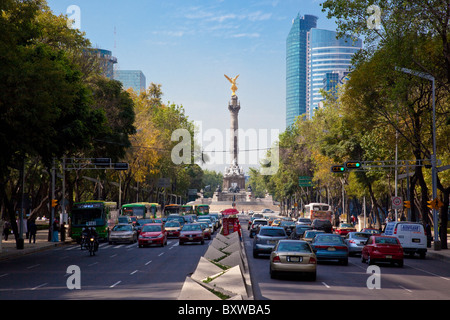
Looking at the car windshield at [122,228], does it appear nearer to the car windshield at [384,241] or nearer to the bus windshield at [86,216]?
the bus windshield at [86,216]

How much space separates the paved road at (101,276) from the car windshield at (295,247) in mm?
3535

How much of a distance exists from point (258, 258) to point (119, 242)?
1820 cm

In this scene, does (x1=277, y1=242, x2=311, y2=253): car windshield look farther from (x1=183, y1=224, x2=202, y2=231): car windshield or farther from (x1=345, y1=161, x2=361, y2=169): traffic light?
(x1=183, y1=224, x2=202, y2=231): car windshield

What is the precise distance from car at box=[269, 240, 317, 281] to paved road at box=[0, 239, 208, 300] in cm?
319

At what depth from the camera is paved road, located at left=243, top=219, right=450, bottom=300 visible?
1728cm

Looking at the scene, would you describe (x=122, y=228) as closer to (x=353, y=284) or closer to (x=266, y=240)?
(x=266, y=240)

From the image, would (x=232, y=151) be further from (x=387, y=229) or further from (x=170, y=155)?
(x=387, y=229)

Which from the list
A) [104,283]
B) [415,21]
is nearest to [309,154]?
[415,21]

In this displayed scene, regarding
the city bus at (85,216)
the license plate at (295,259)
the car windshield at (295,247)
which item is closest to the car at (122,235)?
the city bus at (85,216)

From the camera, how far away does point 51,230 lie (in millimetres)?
48344

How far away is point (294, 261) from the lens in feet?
69.5

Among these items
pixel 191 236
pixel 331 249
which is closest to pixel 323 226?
pixel 191 236

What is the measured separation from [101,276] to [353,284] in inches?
345

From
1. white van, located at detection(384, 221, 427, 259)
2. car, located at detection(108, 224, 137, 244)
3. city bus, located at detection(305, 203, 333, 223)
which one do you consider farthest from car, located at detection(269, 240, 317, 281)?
city bus, located at detection(305, 203, 333, 223)
